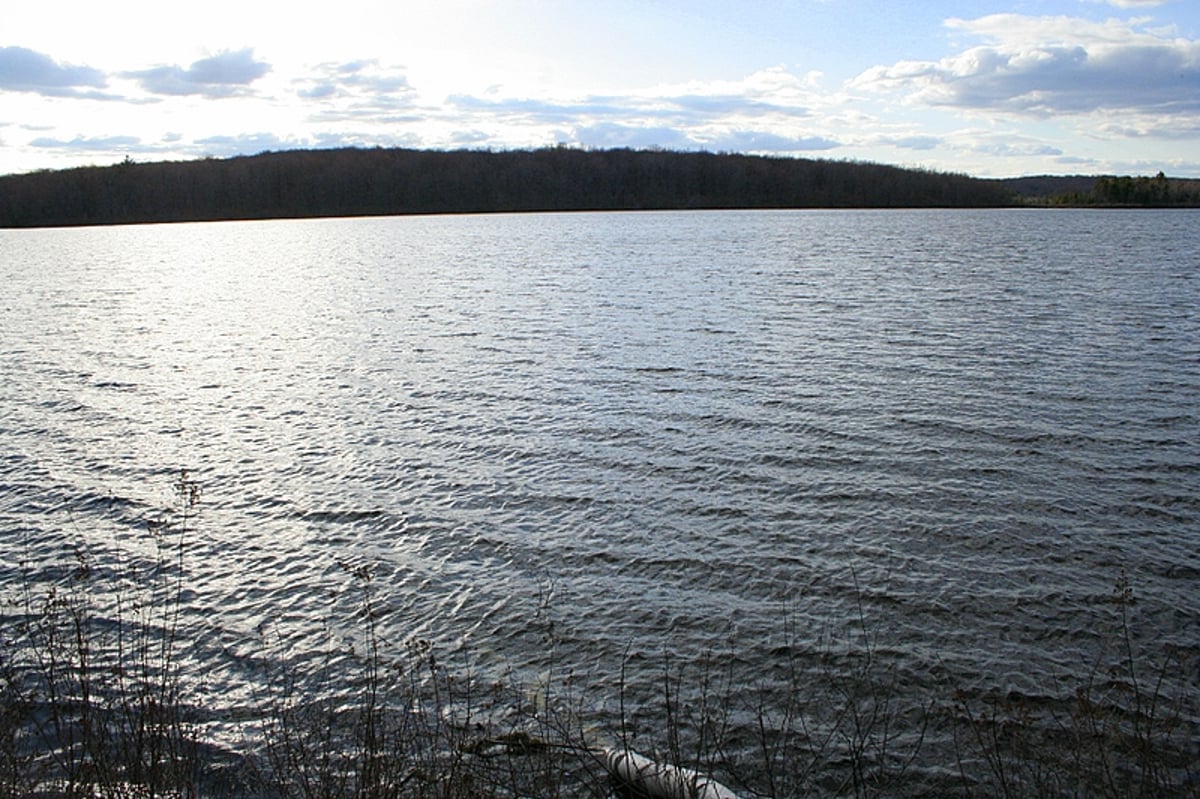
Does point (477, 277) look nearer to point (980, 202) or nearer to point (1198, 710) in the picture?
point (1198, 710)

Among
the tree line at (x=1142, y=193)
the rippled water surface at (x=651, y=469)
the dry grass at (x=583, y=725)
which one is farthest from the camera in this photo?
Result: the tree line at (x=1142, y=193)

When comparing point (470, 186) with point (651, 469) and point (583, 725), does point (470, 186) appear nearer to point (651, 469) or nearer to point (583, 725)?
point (651, 469)

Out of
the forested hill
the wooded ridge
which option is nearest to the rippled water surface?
the wooded ridge

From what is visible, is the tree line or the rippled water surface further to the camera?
the tree line

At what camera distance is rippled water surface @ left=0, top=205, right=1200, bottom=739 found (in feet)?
31.0

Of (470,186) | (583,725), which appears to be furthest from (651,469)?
(470,186)

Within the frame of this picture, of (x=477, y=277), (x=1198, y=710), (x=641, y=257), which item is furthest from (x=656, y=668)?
(x=641, y=257)

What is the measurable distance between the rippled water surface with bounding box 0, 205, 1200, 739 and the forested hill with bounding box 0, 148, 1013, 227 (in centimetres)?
14840

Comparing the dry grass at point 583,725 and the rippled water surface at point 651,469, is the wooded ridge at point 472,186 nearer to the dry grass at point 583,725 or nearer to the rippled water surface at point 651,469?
the rippled water surface at point 651,469

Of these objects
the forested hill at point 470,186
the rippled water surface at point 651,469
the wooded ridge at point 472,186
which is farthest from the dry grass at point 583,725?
the forested hill at point 470,186

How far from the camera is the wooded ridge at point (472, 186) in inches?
6555

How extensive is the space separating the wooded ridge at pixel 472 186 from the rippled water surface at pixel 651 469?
148 m

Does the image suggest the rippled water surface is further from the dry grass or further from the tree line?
the tree line

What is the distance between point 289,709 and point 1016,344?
69.7ft
